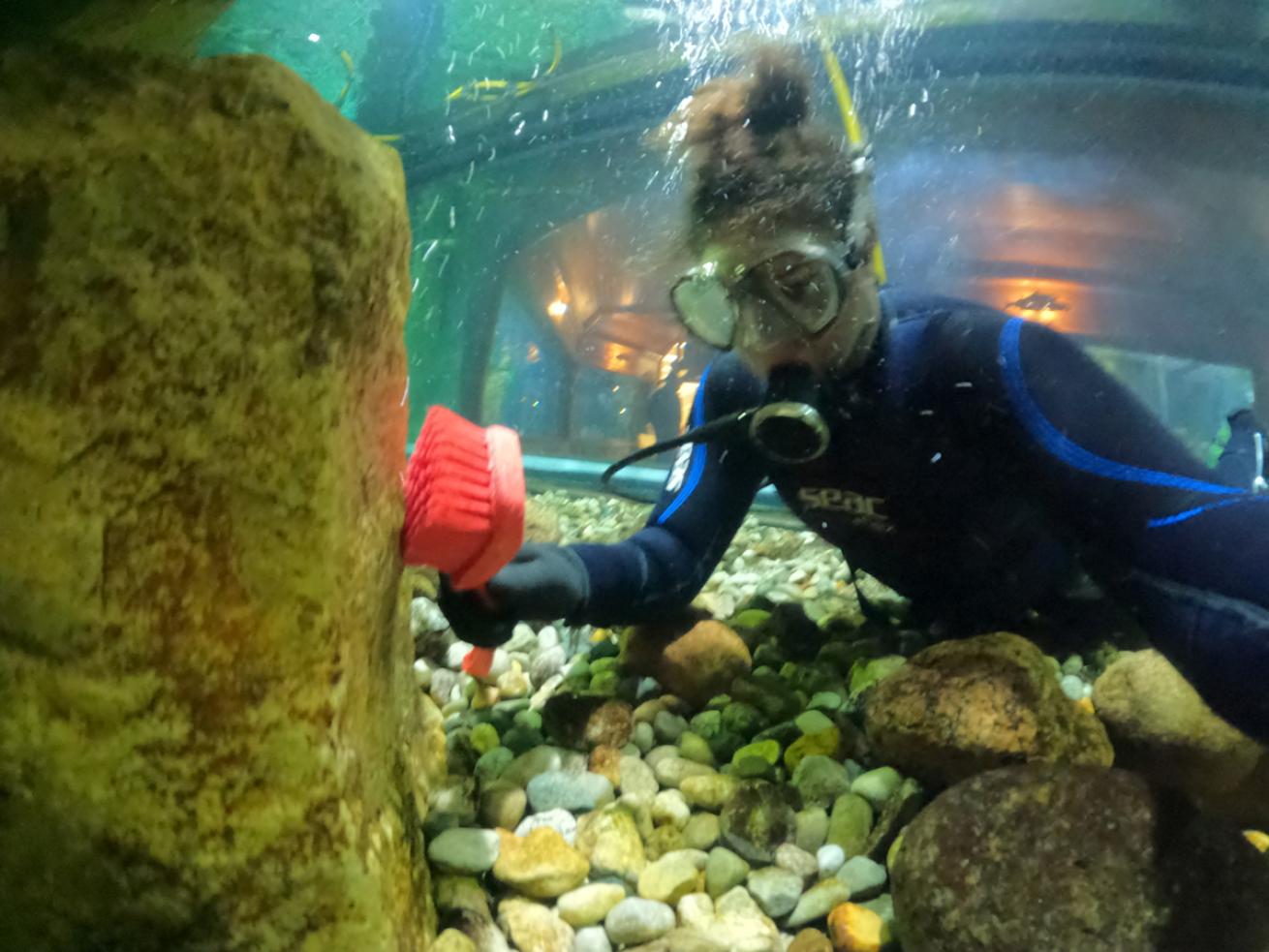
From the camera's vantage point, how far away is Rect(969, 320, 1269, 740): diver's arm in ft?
4.94

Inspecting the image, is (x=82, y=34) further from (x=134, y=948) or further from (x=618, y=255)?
(x=618, y=255)

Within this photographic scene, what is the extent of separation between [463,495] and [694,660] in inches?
46.5

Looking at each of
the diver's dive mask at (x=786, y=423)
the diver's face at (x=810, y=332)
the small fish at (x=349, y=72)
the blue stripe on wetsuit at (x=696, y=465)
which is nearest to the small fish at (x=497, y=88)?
the small fish at (x=349, y=72)

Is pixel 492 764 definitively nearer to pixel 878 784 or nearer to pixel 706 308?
pixel 878 784

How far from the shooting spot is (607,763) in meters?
1.89

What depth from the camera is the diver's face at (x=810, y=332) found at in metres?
2.15

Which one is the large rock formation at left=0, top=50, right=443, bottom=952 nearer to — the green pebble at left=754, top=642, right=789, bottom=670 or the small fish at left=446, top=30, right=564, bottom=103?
the green pebble at left=754, top=642, right=789, bottom=670

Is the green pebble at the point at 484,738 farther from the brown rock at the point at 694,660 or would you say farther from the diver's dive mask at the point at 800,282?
the diver's dive mask at the point at 800,282

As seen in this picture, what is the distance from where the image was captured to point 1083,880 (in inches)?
47.9

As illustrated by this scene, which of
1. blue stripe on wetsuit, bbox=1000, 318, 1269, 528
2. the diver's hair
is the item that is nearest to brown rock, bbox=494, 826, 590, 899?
blue stripe on wetsuit, bbox=1000, 318, 1269, 528

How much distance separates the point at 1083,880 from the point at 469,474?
1159mm

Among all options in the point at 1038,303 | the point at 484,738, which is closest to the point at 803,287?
the point at 484,738

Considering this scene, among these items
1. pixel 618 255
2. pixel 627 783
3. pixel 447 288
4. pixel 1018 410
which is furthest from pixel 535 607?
pixel 447 288

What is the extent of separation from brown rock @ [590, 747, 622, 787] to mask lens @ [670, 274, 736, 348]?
3.94 ft
